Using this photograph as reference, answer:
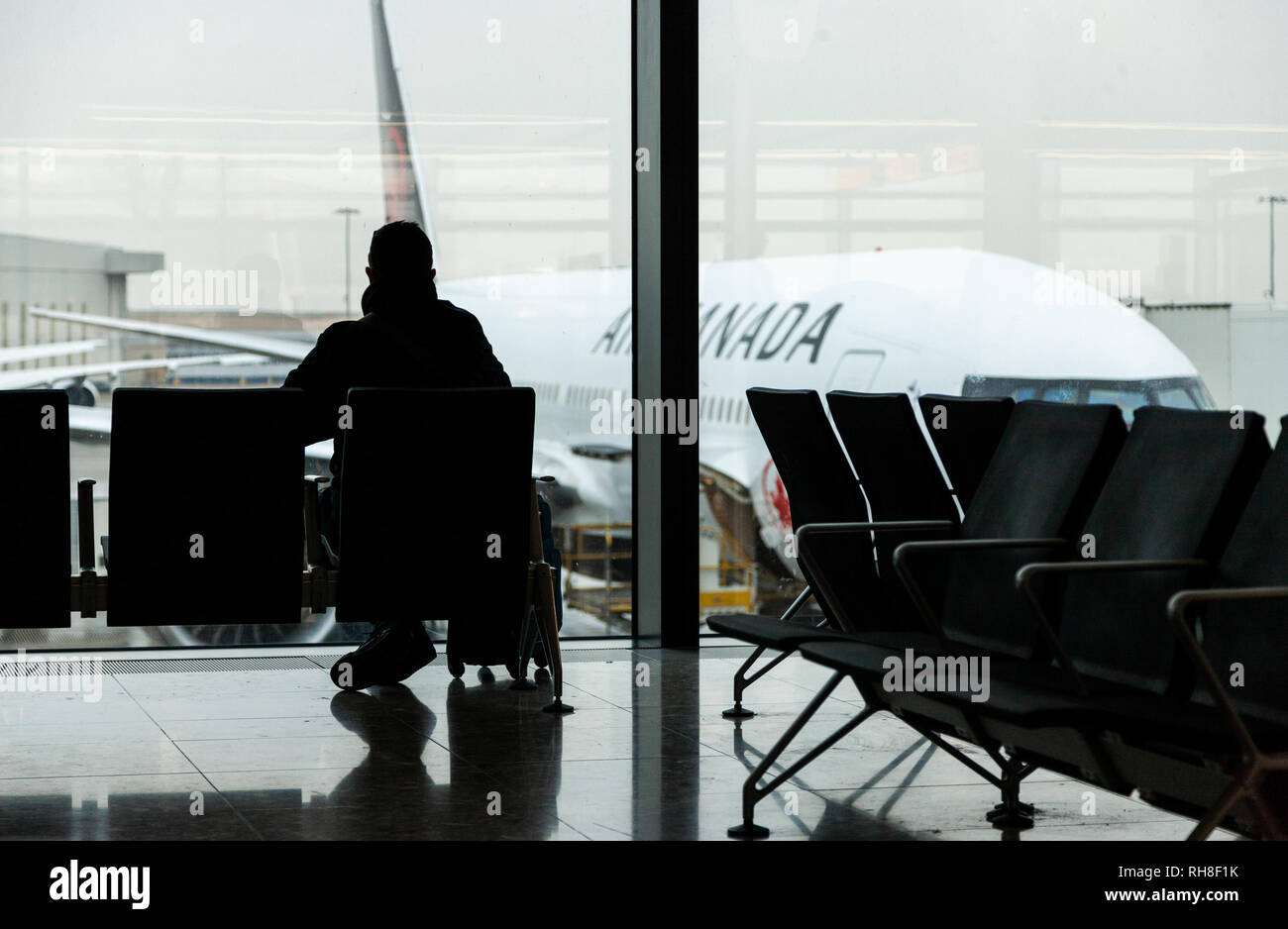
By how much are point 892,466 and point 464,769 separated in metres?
1.30

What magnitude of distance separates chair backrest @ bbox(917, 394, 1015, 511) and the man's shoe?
181 centimetres

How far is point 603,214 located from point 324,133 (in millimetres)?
1187

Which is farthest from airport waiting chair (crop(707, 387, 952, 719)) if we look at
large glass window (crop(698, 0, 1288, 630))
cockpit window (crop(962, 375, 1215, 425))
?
cockpit window (crop(962, 375, 1215, 425))

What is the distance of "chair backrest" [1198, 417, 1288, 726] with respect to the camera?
252cm

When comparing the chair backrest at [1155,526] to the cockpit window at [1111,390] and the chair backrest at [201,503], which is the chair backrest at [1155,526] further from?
the cockpit window at [1111,390]

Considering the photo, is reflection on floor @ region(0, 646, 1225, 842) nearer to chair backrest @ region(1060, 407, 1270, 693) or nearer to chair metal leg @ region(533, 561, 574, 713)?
chair metal leg @ region(533, 561, 574, 713)

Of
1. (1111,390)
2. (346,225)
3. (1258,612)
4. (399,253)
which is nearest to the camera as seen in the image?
(1258,612)

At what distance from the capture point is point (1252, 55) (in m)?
6.23

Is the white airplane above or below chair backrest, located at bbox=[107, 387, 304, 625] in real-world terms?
above

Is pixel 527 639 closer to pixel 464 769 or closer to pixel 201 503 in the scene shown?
pixel 464 769

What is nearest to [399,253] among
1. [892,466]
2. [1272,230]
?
[892,466]

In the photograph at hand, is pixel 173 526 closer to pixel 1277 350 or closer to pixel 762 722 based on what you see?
pixel 762 722

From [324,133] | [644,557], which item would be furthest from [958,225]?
[324,133]

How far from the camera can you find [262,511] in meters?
3.75
